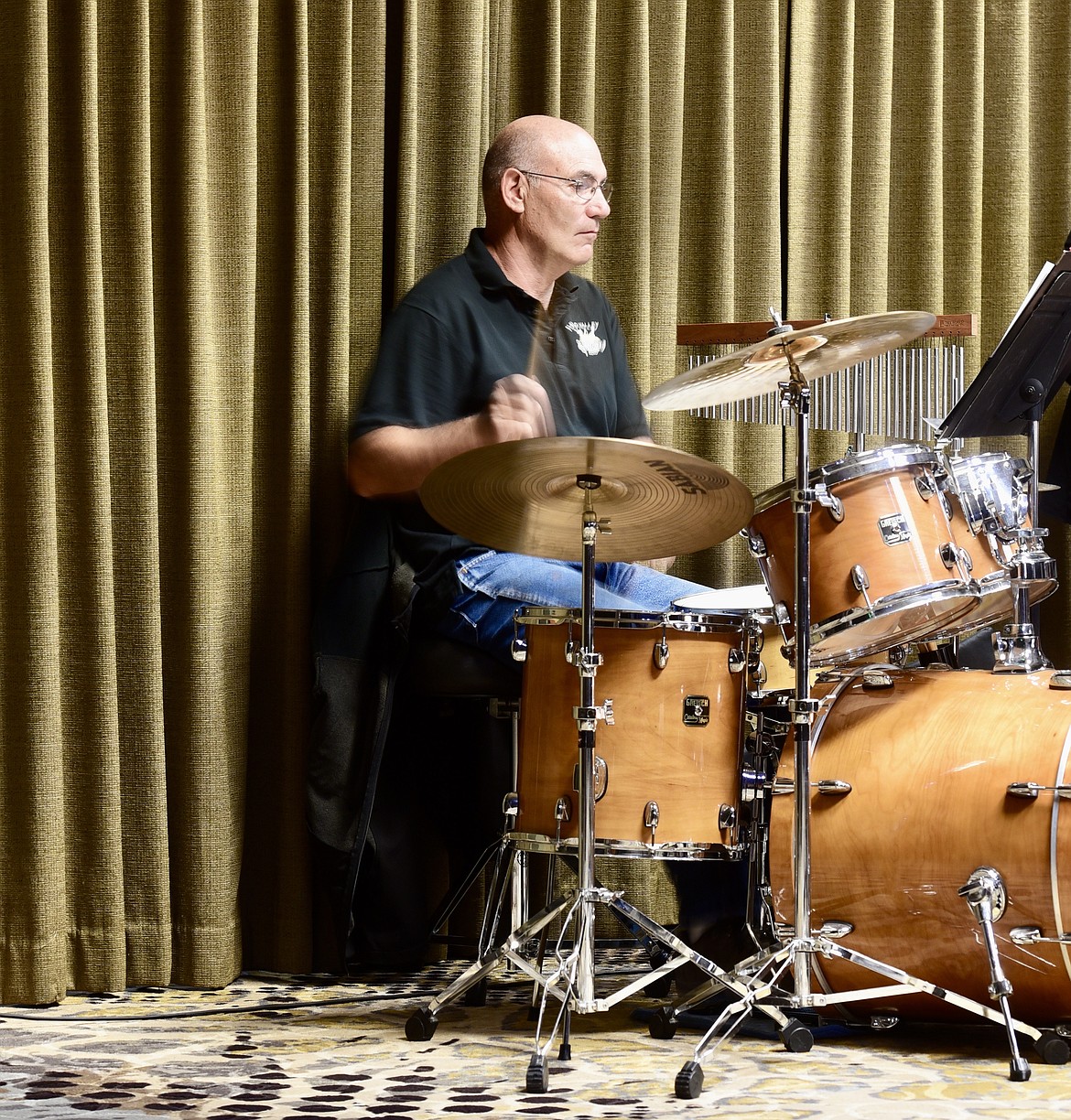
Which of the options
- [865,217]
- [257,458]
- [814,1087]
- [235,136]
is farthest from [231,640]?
[865,217]

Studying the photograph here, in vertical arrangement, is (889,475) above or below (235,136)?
below

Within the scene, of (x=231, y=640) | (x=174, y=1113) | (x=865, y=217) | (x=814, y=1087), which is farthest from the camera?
(x=865, y=217)

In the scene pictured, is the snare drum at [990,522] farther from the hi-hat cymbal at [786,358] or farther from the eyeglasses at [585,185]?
the eyeglasses at [585,185]

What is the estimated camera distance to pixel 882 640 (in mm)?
2211

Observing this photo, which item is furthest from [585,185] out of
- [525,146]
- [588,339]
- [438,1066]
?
[438,1066]

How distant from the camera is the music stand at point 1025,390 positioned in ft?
7.39

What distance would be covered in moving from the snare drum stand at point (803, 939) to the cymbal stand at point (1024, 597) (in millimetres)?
335

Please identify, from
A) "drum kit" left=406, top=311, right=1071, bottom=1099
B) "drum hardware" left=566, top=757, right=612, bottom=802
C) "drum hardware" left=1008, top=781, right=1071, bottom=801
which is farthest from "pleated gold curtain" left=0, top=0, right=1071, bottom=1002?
"drum hardware" left=1008, top=781, right=1071, bottom=801

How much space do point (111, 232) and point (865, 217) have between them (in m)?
1.57

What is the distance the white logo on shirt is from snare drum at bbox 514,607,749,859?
2.57ft

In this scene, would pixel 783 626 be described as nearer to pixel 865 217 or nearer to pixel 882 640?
pixel 882 640

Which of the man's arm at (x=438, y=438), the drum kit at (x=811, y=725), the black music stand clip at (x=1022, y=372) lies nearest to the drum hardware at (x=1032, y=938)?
the drum kit at (x=811, y=725)

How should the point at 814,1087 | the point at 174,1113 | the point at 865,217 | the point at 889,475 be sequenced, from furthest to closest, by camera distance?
1. the point at 865,217
2. the point at 889,475
3. the point at 814,1087
4. the point at 174,1113

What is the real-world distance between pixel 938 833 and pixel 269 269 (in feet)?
5.05
